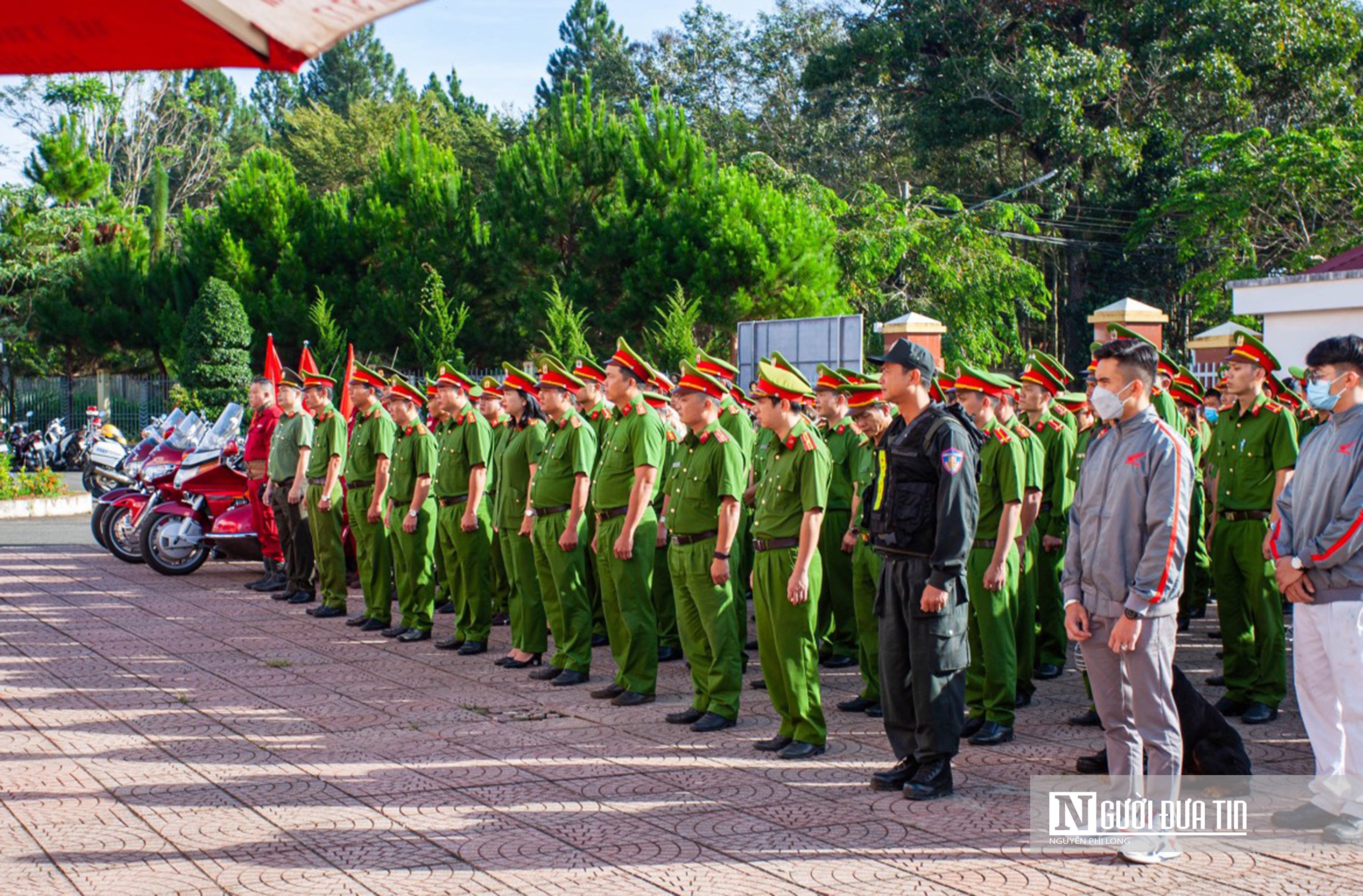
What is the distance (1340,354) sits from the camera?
5.59m

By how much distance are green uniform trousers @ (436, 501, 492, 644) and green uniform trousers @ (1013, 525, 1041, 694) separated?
3.77 metres

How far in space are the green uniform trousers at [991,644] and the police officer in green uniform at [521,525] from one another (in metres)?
3.00

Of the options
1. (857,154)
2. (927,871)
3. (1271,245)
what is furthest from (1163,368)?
(857,154)

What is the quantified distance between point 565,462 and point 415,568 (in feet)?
7.09

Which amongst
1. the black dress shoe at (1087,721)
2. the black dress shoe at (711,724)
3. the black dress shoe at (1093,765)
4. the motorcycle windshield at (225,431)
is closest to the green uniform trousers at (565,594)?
the black dress shoe at (711,724)

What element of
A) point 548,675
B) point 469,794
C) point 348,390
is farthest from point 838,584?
→ point 348,390

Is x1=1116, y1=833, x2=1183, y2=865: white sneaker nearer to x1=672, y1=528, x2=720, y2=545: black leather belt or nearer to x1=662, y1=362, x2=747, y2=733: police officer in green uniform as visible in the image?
x1=662, y1=362, x2=747, y2=733: police officer in green uniform

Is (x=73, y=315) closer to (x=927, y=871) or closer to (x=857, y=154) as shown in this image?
(x=857, y=154)

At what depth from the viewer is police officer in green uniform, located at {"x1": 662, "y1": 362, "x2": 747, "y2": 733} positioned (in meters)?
7.29

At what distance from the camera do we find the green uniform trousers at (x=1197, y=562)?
892 cm

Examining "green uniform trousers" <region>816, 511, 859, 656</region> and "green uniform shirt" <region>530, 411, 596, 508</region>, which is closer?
"green uniform shirt" <region>530, 411, 596, 508</region>

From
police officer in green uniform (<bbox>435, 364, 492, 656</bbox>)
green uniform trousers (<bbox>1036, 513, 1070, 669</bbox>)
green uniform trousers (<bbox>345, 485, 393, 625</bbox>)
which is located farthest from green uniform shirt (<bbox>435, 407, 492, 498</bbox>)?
→ green uniform trousers (<bbox>1036, 513, 1070, 669</bbox>)

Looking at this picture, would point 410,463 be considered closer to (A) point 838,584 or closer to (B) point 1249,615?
(A) point 838,584

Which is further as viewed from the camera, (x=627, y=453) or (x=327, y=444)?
(x=327, y=444)
